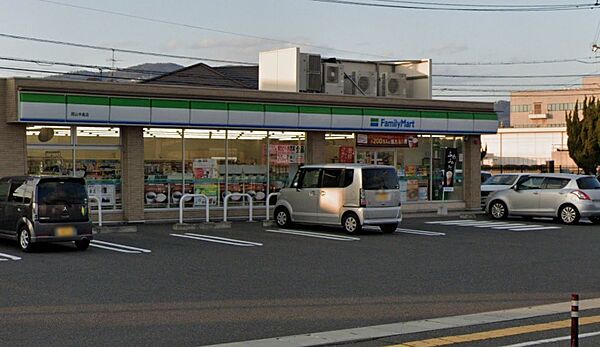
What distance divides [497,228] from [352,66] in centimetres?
1064

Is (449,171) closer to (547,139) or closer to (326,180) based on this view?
(326,180)

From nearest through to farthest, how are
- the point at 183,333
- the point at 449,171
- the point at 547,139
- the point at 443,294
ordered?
the point at 183,333 < the point at 443,294 < the point at 449,171 < the point at 547,139

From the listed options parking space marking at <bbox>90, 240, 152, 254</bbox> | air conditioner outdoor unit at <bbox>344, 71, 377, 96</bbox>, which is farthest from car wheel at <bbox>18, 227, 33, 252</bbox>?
air conditioner outdoor unit at <bbox>344, 71, 377, 96</bbox>

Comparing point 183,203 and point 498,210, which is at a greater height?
point 183,203

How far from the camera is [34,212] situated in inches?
685

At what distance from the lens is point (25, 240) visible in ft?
57.5

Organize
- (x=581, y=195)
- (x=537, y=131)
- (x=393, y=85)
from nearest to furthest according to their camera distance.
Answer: (x=581, y=195) → (x=393, y=85) → (x=537, y=131)

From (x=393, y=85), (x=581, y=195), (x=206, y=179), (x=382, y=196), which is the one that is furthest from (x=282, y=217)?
(x=393, y=85)

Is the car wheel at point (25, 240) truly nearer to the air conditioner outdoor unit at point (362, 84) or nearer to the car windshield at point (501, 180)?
the air conditioner outdoor unit at point (362, 84)

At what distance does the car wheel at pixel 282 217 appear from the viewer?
24.4 meters

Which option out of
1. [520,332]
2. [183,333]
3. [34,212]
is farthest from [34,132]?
[520,332]

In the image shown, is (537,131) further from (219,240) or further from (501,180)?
(219,240)

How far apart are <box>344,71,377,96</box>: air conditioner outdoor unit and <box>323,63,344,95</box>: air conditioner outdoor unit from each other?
3.17ft

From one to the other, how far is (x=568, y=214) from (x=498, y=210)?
2.60 m
